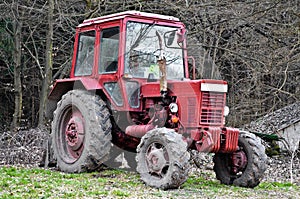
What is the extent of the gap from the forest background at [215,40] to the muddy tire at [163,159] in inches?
166

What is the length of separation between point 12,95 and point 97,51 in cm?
1112

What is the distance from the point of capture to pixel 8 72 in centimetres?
1820

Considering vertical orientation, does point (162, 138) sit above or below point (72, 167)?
above

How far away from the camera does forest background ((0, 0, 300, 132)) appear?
1323cm

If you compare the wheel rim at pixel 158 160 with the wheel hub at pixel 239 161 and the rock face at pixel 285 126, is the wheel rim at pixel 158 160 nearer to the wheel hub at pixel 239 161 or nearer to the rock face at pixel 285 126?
the wheel hub at pixel 239 161

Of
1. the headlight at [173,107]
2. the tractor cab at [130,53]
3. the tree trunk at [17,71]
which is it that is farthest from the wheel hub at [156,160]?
the tree trunk at [17,71]

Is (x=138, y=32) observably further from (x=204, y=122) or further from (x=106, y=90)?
(x=204, y=122)

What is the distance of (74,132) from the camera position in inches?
361

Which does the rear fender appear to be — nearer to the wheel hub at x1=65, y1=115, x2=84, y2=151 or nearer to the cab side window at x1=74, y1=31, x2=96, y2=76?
the cab side window at x1=74, y1=31, x2=96, y2=76

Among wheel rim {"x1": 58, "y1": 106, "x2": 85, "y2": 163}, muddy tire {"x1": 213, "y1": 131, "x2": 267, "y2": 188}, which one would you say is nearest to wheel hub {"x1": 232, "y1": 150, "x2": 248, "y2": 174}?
muddy tire {"x1": 213, "y1": 131, "x2": 267, "y2": 188}

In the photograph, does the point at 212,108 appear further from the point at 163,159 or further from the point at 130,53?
the point at 130,53

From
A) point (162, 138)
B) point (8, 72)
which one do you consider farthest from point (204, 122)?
point (8, 72)

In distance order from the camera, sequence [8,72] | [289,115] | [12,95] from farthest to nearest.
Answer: [12,95], [8,72], [289,115]

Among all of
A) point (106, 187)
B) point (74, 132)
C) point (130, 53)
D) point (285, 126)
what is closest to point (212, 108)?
point (130, 53)
